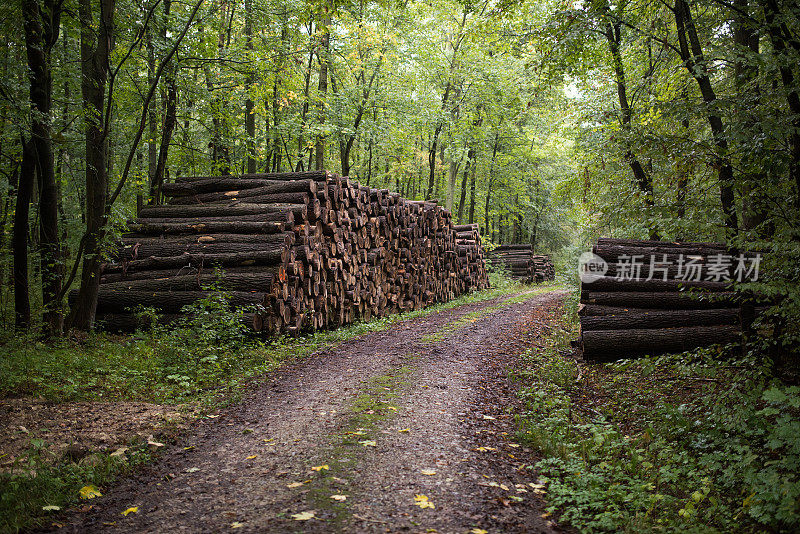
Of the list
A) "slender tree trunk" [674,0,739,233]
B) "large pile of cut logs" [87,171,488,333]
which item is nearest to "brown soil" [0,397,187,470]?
"large pile of cut logs" [87,171,488,333]

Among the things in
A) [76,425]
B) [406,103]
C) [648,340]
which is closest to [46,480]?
[76,425]

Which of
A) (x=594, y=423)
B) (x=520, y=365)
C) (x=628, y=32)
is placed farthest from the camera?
(x=628, y=32)

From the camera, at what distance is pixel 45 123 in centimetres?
670

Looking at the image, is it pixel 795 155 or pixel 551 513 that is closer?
pixel 551 513

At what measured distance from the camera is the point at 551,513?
12.4 ft

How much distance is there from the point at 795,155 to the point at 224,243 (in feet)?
31.3

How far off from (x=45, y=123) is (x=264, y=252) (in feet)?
13.4

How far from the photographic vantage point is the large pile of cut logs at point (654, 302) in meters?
7.93

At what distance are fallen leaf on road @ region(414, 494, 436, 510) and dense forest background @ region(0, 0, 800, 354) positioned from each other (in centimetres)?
394

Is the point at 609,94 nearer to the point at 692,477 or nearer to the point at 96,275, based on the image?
the point at 692,477

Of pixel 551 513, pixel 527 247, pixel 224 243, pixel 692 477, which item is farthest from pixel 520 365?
pixel 527 247

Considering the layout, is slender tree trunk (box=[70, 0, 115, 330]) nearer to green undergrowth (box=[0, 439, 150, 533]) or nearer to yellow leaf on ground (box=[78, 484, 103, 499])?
green undergrowth (box=[0, 439, 150, 533])

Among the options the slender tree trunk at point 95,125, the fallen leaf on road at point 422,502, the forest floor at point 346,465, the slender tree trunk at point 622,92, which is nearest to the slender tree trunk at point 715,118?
the slender tree trunk at point 622,92

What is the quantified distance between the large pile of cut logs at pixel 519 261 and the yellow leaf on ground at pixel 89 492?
95.1 feet
